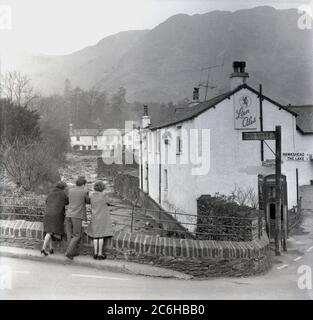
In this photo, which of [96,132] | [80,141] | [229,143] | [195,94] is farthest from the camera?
[96,132]

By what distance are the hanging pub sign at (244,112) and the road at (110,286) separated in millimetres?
11873

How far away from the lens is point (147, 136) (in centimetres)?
2833

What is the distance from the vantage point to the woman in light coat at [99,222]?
24.6 ft

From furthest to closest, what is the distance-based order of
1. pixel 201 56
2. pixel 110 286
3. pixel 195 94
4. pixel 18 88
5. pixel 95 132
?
pixel 95 132 < pixel 195 94 < pixel 201 56 < pixel 18 88 < pixel 110 286

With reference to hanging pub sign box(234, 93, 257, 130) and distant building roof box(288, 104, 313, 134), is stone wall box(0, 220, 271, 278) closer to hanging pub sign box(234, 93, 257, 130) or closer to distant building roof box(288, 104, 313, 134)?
hanging pub sign box(234, 93, 257, 130)

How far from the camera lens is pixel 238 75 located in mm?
18734

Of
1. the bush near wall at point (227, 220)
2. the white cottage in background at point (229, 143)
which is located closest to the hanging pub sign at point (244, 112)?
the white cottage in background at point (229, 143)

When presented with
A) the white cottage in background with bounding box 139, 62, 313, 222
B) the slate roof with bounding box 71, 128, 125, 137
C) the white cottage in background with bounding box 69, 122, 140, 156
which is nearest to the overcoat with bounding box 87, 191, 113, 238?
the white cottage in background with bounding box 139, 62, 313, 222

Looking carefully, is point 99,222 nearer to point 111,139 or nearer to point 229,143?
point 229,143

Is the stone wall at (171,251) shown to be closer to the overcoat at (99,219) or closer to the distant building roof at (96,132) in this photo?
the overcoat at (99,219)

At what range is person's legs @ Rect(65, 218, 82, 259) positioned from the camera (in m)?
7.44

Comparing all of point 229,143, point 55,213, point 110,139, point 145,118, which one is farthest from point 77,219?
point 110,139

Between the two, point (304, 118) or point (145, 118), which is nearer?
point (304, 118)

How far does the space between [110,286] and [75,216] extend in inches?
64.5
